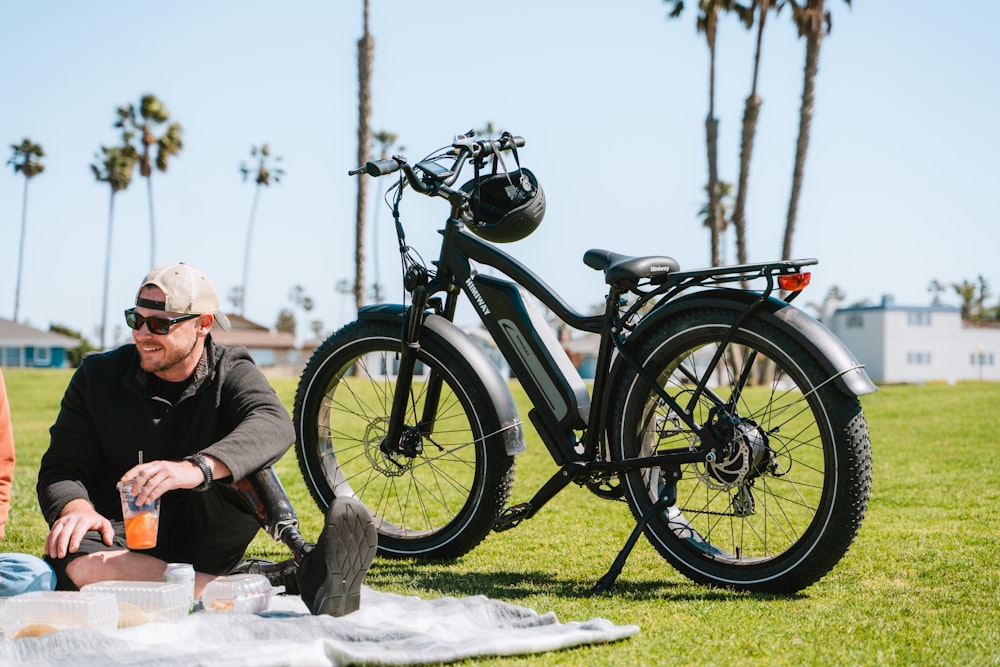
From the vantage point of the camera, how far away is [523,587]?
4020 mm

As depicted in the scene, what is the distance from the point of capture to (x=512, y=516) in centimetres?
440

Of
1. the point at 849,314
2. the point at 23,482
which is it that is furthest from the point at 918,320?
the point at 23,482

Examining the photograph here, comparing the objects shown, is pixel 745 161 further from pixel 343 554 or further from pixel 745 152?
pixel 343 554

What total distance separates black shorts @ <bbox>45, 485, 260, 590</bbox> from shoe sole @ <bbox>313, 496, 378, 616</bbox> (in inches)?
26.1

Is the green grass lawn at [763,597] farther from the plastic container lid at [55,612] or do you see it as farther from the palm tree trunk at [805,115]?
the palm tree trunk at [805,115]

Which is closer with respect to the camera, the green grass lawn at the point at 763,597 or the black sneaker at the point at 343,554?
the green grass lawn at the point at 763,597

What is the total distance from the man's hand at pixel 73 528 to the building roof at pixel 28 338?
224 feet

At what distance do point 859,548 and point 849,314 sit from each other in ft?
208

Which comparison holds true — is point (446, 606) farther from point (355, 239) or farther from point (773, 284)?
point (355, 239)

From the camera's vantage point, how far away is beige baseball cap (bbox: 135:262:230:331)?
143 inches

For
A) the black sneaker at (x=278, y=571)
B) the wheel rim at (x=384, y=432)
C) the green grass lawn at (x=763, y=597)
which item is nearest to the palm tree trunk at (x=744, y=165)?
the green grass lawn at (x=763, y=597)

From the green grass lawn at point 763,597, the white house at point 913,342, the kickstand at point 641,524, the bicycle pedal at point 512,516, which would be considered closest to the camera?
the green grass lawn at point 763,597

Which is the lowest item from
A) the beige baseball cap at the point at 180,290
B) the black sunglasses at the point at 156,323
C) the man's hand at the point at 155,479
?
the man's hand at the point at 155,479

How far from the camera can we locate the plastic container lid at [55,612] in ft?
10.3
